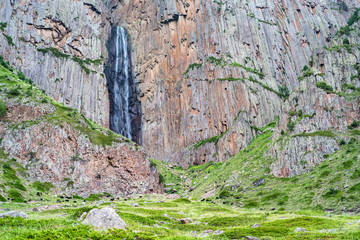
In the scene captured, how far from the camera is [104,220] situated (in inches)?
786

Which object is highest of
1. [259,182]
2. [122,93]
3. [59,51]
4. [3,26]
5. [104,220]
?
[3,26]

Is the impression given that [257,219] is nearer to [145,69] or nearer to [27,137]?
[27,137]

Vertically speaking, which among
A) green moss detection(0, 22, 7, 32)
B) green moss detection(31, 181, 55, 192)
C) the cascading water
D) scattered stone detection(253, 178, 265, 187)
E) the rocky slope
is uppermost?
green moss detection(0, 22, 7, 32)

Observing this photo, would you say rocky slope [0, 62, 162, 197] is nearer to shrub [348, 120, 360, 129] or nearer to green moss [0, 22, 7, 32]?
green moss [0, 22, 7, 32]

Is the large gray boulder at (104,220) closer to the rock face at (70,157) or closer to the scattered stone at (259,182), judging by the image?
the rock face at (70,157)

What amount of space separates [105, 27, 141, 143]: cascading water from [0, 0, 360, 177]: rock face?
355 cm

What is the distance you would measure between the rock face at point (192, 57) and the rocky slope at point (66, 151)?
35.1 metres

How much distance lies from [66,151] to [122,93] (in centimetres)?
6972

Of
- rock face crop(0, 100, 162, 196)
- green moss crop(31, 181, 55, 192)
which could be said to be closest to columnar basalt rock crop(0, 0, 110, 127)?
rock face crop(0, 100, 162, 196)

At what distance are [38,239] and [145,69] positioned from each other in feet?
422

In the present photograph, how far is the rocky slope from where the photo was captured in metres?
64.3

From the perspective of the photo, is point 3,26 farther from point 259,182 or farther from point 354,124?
point 354,124

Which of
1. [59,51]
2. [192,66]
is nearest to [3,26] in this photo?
[59,51]

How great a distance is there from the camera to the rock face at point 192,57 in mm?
110188
